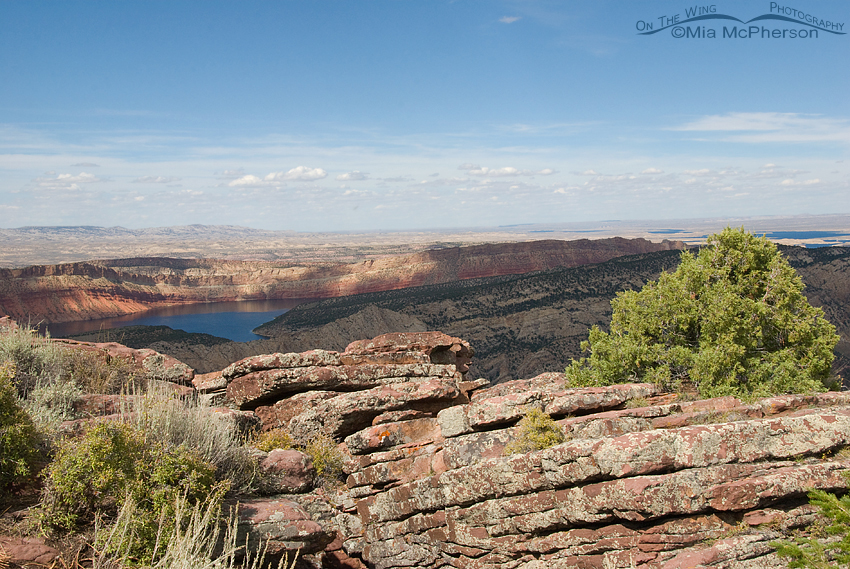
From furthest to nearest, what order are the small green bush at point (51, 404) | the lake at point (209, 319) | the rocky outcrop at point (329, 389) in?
1. the lake at point (209, 319)
2. the rocky outcrop at point (329, 389)
3. the small green bush at point (51, 404)

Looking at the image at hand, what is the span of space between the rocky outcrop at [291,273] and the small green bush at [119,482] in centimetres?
10936

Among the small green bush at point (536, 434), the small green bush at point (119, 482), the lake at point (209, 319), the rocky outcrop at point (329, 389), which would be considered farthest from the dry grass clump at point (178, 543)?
the lake at point (209, 319)

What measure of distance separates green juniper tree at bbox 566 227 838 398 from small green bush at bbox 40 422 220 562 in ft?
39.5


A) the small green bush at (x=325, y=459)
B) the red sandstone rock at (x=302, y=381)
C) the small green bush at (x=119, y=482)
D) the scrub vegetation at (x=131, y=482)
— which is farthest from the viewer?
the red sandstone rock at (x=302, y=381)

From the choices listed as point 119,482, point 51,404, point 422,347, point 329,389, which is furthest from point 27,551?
point 422,347

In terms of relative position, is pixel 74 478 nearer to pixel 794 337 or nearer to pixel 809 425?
pixel 809 425

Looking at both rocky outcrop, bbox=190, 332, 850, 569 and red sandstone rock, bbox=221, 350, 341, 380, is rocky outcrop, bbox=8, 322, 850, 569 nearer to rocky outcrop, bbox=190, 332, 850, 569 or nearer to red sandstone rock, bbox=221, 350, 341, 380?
rocky outcrop, bbox=190, 332, 850, 569

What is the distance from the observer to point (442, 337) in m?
18.7

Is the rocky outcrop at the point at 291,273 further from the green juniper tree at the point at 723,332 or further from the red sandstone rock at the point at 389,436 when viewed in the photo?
the red sandstone rock at the point at 389,436

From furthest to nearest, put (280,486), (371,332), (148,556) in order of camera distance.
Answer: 1. (371,332)
2. (280,486)
3. (148,556)

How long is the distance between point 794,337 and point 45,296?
10888cm

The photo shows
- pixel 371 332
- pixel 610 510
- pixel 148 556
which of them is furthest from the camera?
pixel 371 332

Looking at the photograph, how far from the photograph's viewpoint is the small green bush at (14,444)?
6.65 m

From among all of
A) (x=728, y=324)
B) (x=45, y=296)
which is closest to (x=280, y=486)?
(x=728, y=324)
